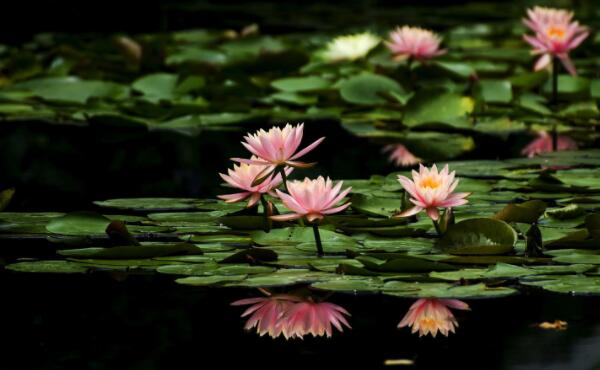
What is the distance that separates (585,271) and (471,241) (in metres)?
0.28

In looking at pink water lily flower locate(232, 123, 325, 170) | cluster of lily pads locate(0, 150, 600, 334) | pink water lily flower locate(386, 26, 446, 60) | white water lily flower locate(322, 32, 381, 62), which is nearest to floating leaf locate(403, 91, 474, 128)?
pink water lily flower locate(386, 26, 446, 60)

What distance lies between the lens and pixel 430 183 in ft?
9.74

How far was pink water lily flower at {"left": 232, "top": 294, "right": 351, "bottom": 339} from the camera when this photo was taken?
2.53 m

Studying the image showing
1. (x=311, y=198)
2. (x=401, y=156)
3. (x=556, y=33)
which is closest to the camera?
(x=311, y=198)

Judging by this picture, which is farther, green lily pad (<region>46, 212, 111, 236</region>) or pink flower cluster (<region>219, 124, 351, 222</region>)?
green lily pad (<region>46, 212, 111, 236</region>)

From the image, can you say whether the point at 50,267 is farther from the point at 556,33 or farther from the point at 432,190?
the point at 556,33

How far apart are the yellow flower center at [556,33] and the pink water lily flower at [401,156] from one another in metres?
0.72

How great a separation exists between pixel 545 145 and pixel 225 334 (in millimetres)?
2619

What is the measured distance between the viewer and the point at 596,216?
3086mm

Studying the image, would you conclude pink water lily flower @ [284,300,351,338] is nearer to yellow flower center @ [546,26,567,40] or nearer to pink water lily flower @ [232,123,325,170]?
pink water lily flower @ [232,123,325,170]

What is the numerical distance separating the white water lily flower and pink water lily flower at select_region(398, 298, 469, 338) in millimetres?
3937

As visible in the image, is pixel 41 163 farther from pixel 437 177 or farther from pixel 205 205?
pixel 437 177

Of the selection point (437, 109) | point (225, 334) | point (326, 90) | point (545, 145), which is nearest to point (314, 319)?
point (225, 334)

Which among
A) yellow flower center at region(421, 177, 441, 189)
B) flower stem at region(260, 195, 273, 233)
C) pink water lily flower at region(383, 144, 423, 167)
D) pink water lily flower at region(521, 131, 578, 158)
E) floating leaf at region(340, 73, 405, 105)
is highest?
floating leaf at region(340, 73, 405, 105)
